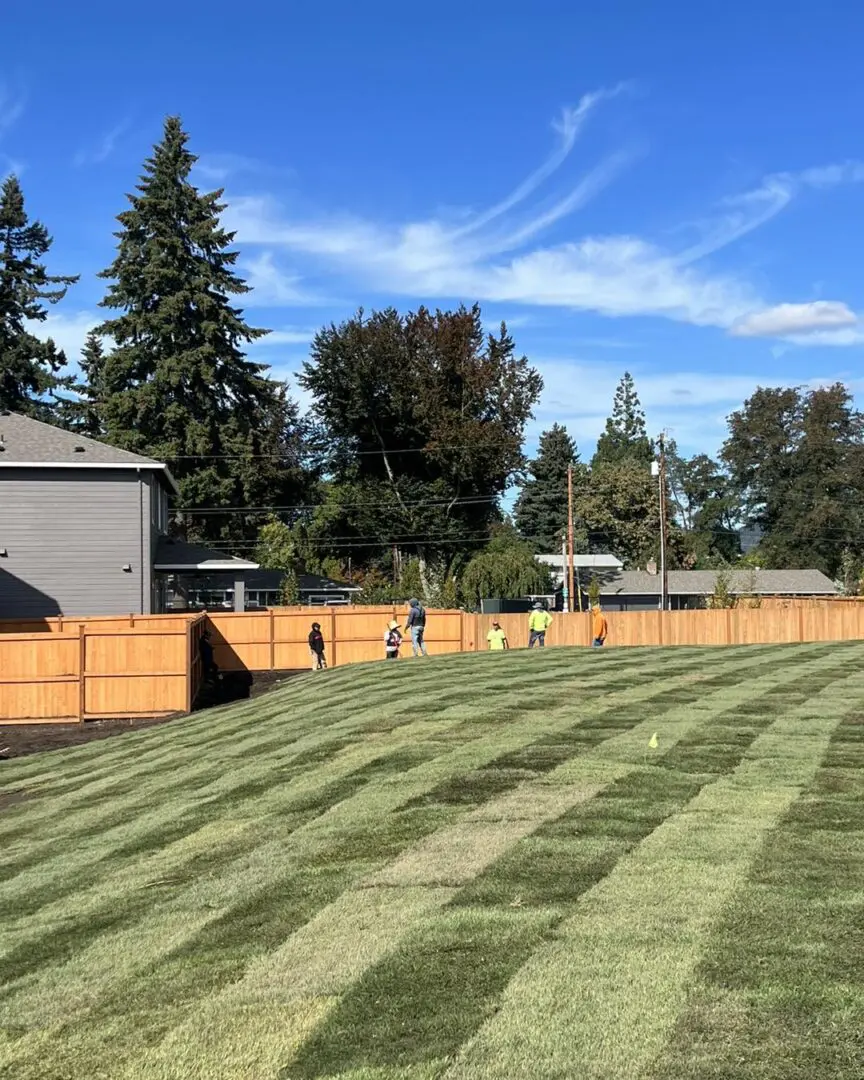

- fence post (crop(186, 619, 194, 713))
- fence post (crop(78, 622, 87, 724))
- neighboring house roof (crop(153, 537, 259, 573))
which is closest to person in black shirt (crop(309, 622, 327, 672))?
fence post (crop(186, 619, 194, 713))

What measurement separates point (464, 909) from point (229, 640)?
925 inches

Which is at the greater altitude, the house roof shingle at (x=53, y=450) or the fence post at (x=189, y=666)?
the house roof shingle at (x=53, y=450)

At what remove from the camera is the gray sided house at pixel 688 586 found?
66.6 m

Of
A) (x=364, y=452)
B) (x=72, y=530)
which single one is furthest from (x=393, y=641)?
(x=364, y=452)

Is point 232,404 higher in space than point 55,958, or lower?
higher

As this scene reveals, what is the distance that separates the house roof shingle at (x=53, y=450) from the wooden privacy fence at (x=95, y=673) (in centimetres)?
1007

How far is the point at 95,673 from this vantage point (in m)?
21.4

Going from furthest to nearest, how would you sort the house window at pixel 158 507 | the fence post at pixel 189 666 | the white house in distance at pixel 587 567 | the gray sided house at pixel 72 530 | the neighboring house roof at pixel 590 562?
the white house in distance at pixel 587 567 → the neighboring house roof at pixel 590 562 → the house window at pixel 158 507 → the gray sided house at pixel 72 530 → the fence post at pixel 189 666

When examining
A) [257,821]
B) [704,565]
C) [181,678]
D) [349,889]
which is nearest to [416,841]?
[349,889]

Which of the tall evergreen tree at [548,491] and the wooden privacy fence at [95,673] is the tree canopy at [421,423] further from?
the wooden privacy fence at [95,673]

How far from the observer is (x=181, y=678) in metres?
21.7

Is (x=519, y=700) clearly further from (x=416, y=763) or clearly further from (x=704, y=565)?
(x=704, y=565)

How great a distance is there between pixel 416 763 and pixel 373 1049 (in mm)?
5850

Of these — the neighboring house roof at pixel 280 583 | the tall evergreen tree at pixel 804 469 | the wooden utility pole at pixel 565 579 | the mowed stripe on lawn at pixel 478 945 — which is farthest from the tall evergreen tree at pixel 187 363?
the mowed stripe on lawn at pixel 478 945
